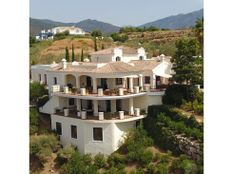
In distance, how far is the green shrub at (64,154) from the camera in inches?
808

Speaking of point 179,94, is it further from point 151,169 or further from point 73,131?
point 73,131

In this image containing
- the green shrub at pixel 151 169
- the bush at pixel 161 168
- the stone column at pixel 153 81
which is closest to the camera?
the bush at pixel 161 168

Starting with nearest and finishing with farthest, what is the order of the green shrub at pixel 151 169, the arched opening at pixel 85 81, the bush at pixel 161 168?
the bush at pixel 161 168
the green shrub at pixel 151 169
the arched opening at pixel 85 81

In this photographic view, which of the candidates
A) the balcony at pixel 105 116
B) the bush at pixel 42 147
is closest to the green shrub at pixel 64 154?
the bush at pixel 42 147

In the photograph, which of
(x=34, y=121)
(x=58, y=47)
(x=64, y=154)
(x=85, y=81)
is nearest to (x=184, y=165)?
(x=64, y=154)

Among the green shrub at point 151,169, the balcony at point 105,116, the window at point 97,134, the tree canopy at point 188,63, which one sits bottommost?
the green shrub at point 151,169

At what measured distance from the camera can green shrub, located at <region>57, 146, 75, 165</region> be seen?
67.3 ft

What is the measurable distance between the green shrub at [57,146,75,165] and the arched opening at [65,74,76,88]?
180 inches

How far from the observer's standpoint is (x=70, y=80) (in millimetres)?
24438

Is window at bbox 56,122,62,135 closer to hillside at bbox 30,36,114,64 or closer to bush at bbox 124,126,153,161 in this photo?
bush at bbox 124,126,153,161

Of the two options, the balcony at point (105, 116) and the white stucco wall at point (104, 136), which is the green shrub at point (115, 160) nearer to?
the white stucco wall at point (104, 136)

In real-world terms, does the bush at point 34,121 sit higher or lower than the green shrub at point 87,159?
higher
